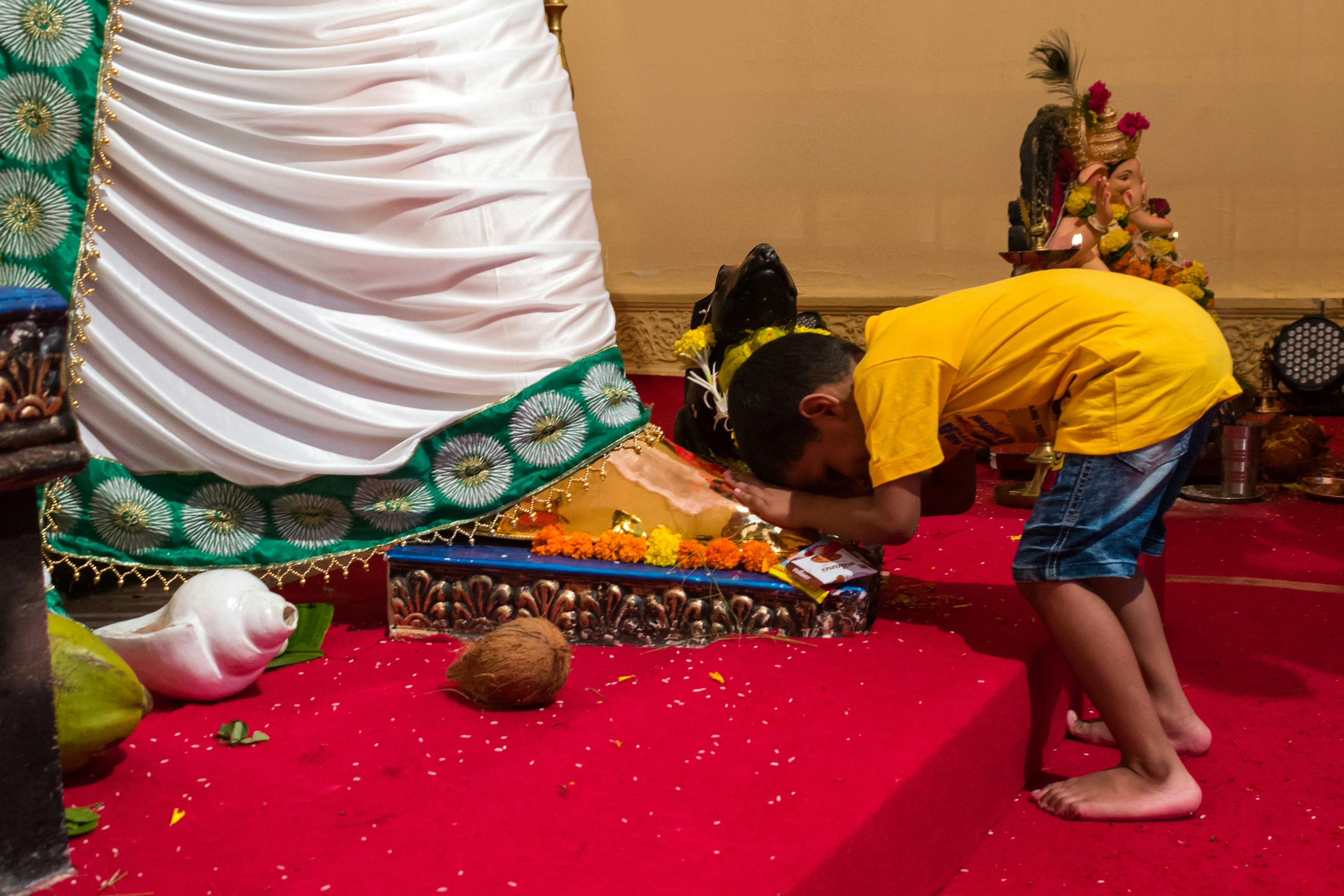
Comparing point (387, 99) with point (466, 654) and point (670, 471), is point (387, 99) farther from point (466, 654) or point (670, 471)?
point (466, 654)

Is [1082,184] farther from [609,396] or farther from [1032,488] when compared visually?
[609,396]

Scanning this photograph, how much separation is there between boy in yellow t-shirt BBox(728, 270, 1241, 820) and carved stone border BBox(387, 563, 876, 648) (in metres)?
0.19

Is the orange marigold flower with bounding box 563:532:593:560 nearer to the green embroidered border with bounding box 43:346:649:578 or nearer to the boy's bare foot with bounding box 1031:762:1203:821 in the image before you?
the green embroidered border with bounding box 43:346:649:578

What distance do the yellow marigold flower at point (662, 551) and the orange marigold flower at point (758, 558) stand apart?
12 centimetres

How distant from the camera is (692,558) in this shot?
2014 millimetres

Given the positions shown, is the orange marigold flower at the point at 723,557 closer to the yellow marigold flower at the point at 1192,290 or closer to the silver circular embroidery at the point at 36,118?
the silver circular embroidery at the point at 36,118

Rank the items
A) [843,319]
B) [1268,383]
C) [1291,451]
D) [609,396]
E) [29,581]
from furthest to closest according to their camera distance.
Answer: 1. [843,319]
2. [1268,383]
3. [1291,451]
4. [609,396]
5. [29,581]

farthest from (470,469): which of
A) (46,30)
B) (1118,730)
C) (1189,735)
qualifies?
(1189,735)

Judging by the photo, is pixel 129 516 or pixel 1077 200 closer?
pixel 129 516

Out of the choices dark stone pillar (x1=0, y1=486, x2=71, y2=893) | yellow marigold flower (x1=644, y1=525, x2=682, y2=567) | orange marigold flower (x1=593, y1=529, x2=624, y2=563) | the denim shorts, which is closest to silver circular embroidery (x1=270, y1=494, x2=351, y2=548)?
orange marigold flower (x1=593, y1=529, x2=624, y2=563)

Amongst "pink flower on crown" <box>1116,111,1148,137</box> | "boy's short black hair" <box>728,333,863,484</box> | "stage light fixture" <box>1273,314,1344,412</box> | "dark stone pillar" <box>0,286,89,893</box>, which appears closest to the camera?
"dark stone pillar" <box>0,286,89,893</box>

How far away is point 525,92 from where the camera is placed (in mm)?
2229

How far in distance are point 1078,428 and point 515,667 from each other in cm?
92

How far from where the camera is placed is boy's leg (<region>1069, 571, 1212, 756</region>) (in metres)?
1.75
